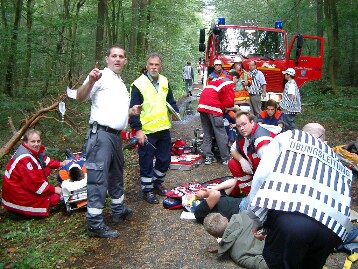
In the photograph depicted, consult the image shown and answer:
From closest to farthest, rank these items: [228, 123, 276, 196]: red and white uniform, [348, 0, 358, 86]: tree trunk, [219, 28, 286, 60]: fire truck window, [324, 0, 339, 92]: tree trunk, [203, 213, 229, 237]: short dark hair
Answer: [228, 123, 276, 196]: red and white uniform, [203, 213, 229, 237]: short dark hair, [219, 28, 286, 60]: fire truck window, [324, 0, 339, 92]: tree trunk, [348, 0, 358, 86]: tree trunk

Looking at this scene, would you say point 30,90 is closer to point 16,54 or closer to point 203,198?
point 16,54

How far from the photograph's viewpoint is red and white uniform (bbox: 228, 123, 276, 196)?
11.3 feet

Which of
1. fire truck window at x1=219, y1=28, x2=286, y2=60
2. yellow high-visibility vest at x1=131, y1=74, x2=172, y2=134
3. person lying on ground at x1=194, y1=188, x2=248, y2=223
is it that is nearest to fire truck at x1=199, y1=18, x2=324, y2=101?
fire truck window at x1=219, y1=28, x2=286, y2=60

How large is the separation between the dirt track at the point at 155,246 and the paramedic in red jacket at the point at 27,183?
100 centimetres

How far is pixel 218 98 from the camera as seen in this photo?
7055mm

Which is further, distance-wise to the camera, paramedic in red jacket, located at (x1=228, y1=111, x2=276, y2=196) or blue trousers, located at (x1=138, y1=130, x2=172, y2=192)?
blue trousers, located at (x1=138, y1=130, x2=172, y2=192)

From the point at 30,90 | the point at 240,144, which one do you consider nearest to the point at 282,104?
the point at 240,144

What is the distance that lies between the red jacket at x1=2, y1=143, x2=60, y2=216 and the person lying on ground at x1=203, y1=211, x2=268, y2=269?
2.57 meters

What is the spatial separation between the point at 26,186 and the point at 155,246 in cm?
218

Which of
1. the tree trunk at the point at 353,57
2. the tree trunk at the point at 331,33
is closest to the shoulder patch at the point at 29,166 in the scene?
the tree trunk at the point at 331,33

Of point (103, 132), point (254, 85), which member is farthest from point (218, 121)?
point (103, 132)

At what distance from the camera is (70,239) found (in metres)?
4.46

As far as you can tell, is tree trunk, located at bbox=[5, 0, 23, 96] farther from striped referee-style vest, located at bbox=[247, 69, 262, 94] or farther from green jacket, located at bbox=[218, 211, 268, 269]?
green jacket, located at bbox=[218, 211, 268, 269]

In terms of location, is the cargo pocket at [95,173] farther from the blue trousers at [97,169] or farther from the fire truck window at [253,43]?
the fire truck window at [253,43]
